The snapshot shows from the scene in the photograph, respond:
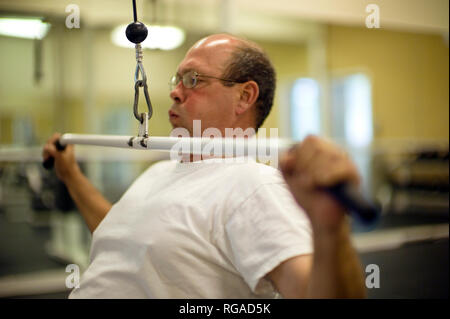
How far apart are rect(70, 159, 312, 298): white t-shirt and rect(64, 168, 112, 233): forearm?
0.27m

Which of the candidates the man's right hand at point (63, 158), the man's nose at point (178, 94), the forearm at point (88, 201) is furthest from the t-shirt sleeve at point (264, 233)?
the man's right hand at point (63, 158)

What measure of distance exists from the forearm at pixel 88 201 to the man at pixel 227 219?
1 cm

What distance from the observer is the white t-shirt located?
2.45 feet

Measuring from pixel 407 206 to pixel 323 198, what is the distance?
567 centimetres

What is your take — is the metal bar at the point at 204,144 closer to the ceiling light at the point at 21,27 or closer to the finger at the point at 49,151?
the finger at the point at 49,151

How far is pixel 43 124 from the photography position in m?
4.61

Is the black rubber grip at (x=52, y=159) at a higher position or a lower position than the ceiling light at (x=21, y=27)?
lower

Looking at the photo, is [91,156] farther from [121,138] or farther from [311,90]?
[311,90]

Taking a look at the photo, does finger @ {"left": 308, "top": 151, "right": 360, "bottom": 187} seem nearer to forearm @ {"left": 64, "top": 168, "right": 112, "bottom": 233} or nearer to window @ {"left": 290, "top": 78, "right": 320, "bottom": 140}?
forearm @ {"left": 64, "top": 168, "right": 112, "bottom": 233}

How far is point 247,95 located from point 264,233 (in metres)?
0.42

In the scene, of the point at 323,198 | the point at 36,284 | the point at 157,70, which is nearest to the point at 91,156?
the point at 36,284

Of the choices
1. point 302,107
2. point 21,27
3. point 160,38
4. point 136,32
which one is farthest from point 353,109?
point 136,32

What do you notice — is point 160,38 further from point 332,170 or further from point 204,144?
point 332,170

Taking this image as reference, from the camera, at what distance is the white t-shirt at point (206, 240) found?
747 mm
